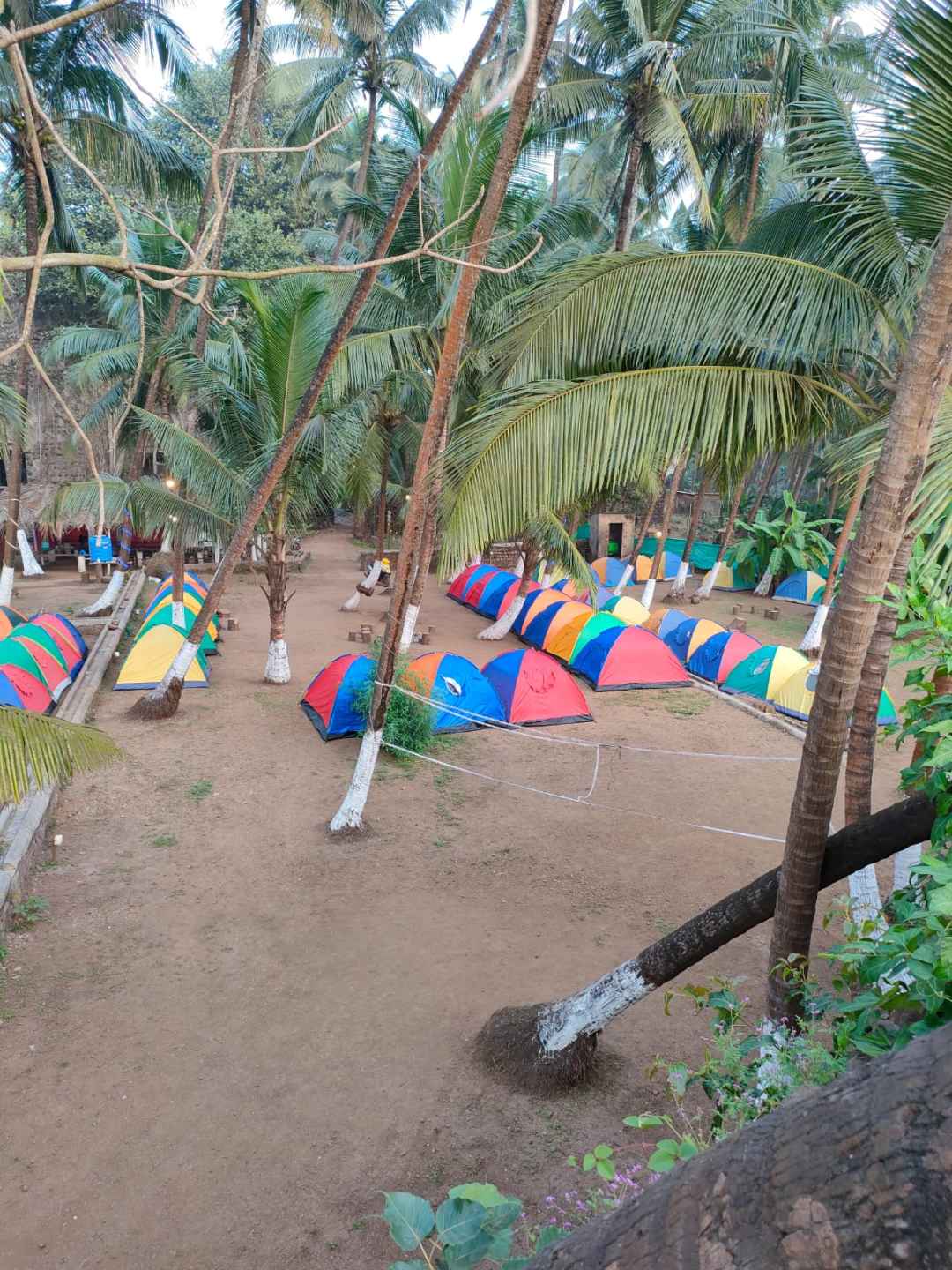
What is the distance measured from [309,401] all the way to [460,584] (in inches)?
449

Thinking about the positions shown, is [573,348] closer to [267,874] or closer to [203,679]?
[267,874]

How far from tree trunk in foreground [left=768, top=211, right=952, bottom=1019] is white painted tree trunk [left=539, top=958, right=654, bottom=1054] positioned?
0.84 m

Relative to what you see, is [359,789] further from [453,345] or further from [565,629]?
[565,629]

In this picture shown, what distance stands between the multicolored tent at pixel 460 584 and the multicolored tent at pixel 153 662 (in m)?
8.66

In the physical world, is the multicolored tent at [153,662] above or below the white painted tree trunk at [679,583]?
below

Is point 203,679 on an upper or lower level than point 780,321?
lower

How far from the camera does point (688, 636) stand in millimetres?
14805

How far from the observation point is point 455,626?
1694cm

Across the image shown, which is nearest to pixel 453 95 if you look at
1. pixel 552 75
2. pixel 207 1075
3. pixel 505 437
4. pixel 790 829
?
pixel 505 437

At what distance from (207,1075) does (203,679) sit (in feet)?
24.7

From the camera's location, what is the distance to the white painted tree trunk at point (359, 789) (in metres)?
7.55

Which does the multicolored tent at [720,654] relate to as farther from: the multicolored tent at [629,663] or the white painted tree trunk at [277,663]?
the white painted tree trunk at [277,663]

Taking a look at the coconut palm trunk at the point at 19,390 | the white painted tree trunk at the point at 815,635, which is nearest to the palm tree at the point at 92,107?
the coconut palm trunk at the point at 19,390

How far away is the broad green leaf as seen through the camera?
4.23 feet
